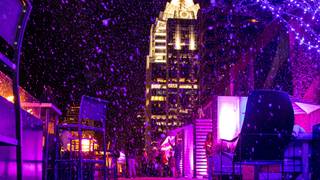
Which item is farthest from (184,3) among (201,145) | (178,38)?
(201,145)

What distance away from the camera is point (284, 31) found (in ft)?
54.6

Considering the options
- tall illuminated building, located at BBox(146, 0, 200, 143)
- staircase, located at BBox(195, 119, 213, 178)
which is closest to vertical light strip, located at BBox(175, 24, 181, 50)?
tall illuminated building, located at BBox(146, 0, 200, 143)

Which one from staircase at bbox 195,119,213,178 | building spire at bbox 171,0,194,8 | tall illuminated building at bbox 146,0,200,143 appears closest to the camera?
staircase at bbox 195,119,213,178

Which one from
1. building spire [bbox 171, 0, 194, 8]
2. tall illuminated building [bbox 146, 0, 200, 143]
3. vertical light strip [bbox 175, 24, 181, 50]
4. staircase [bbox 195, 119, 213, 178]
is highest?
building spire [bbox 171, 0, 194, 8]

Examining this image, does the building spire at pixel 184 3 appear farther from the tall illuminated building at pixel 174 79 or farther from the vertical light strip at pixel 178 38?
the vertical light strip at pixel 178 38

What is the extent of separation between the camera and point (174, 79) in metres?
129

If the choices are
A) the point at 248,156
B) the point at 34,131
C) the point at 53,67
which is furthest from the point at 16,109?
the point at 53,67

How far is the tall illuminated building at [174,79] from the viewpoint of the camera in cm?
12319

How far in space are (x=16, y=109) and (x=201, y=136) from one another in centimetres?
2058

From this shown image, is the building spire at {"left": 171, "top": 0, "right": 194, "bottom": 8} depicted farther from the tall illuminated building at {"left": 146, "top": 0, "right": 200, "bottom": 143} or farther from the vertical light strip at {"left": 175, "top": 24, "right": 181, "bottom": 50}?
the vertical light strip at {"left": 175, "top": 24, "right": 181, "bottom": 50}

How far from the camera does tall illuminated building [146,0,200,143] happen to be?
404ft

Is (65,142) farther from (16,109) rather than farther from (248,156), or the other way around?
(16,109)

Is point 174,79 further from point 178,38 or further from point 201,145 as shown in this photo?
point 201,145

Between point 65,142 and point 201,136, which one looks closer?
point 65,142
